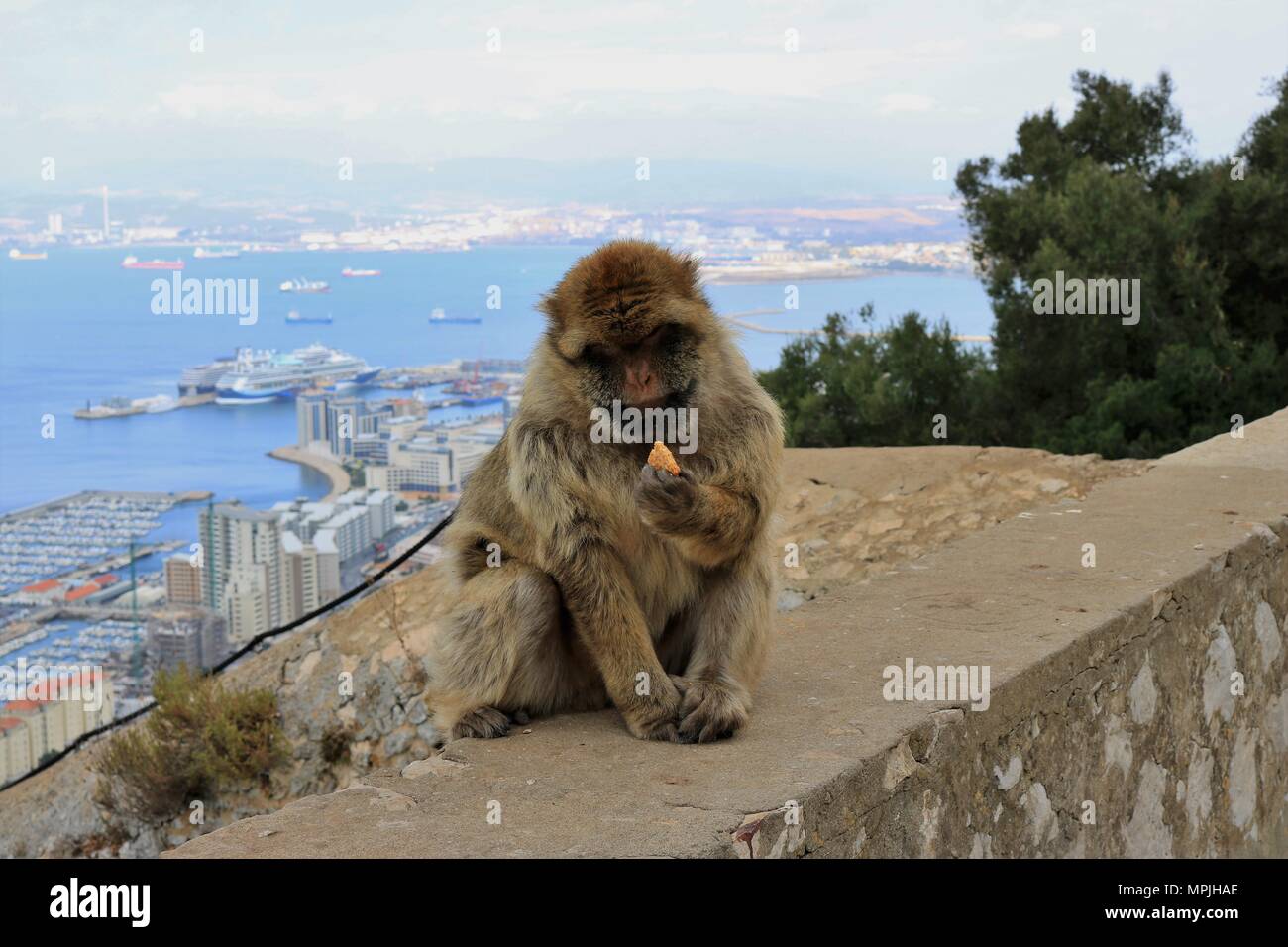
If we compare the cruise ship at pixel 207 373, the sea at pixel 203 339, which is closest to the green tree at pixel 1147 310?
the sea at pixel 203 339

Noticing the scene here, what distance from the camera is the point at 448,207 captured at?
20453mm

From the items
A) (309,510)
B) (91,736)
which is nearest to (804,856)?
(91,736)

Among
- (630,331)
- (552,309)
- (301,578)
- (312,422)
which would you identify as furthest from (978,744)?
(312,422)

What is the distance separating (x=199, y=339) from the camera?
20.2 meters

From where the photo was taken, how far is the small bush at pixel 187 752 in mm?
7641

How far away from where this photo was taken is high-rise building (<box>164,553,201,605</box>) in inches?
455

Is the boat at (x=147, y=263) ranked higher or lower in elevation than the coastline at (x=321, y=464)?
higher

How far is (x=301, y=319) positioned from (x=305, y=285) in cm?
51

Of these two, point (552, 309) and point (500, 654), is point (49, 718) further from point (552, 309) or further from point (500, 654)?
point (552, 309)

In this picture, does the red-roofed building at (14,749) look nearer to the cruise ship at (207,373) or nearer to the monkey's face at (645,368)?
the monkey's face at (645,368)

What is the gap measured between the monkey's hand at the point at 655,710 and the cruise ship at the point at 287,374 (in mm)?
14312

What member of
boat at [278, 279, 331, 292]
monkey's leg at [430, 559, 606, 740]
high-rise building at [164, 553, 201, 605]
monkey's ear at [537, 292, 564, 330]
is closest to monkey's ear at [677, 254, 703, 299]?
monkey's ear at [537, 292, 564, 330]

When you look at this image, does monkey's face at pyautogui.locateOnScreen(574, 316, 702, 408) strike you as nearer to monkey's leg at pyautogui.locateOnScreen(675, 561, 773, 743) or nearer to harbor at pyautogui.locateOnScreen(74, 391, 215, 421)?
monkey's leg at pyautogui.locateOnScreen(675, 561, 773, 743)
